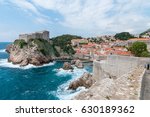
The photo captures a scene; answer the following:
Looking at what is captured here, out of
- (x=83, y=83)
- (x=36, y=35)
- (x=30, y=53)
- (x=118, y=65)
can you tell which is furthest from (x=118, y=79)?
(x=36, y=35)

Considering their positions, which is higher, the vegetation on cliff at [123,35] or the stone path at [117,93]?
the vegetation on cliff at [123,35]

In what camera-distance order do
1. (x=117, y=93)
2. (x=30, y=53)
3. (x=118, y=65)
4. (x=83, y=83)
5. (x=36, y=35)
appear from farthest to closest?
(x=36, y=35), (x=30, y=53), (x=83, y=83), (x=118, y=65), (x=117, y=93)

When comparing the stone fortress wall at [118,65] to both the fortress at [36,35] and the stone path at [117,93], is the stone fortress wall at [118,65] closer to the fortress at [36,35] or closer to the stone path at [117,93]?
the stone path at [117,93]

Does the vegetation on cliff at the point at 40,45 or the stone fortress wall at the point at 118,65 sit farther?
the vegetation on cliff at the point at 40,45

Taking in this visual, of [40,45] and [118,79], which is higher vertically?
[118,79]

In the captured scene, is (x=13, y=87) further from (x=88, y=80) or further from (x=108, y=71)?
(x=108, y=71)

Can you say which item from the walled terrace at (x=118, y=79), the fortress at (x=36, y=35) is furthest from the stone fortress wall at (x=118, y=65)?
the fortress at (x=36, y=35)

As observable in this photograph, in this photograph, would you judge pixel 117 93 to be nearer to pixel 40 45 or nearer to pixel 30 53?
pixel 30 53

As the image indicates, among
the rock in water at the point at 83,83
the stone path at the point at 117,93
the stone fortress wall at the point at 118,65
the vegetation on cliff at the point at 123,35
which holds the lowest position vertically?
the rock in water at the point at 83,83

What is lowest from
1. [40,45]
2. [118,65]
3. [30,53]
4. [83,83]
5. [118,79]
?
[83,83]
